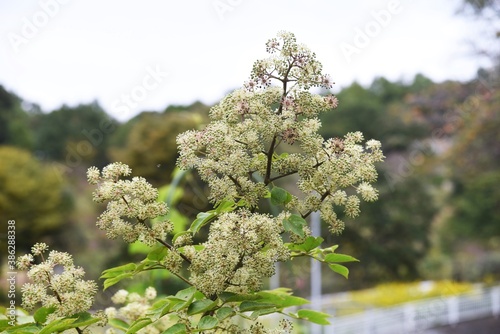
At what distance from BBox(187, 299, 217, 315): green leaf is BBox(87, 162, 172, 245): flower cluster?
101 millimetres

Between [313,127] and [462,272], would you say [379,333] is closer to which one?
[462,272]

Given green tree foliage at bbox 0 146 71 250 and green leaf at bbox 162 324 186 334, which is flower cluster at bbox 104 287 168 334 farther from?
green tree foliage at bbox 0 146 71 250

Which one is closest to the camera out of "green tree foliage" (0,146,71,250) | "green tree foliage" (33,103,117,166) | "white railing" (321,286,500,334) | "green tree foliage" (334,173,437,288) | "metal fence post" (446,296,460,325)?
"white railing" (321,286,500,334)

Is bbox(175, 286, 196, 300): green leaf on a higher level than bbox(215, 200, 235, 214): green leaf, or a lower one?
lower

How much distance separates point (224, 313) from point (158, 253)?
0.42 feet

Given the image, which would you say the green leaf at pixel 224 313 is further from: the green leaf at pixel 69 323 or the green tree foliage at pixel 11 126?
the green tree foliage at pixel 11 126

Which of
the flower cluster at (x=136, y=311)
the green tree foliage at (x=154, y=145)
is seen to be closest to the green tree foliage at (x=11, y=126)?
the green tree foliage at (x=154, y=145)

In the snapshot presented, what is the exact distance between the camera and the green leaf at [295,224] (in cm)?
85

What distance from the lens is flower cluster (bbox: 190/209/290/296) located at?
792 millimetres

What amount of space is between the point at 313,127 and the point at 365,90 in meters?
25.5

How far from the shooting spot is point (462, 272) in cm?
1967

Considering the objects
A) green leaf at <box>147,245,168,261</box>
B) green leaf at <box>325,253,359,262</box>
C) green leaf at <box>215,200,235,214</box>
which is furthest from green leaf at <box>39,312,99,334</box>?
green leaf at <box>325,253,359,262</box>

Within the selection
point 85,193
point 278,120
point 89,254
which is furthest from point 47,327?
point 85,193

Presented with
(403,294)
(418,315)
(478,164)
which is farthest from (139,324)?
(403,294)
